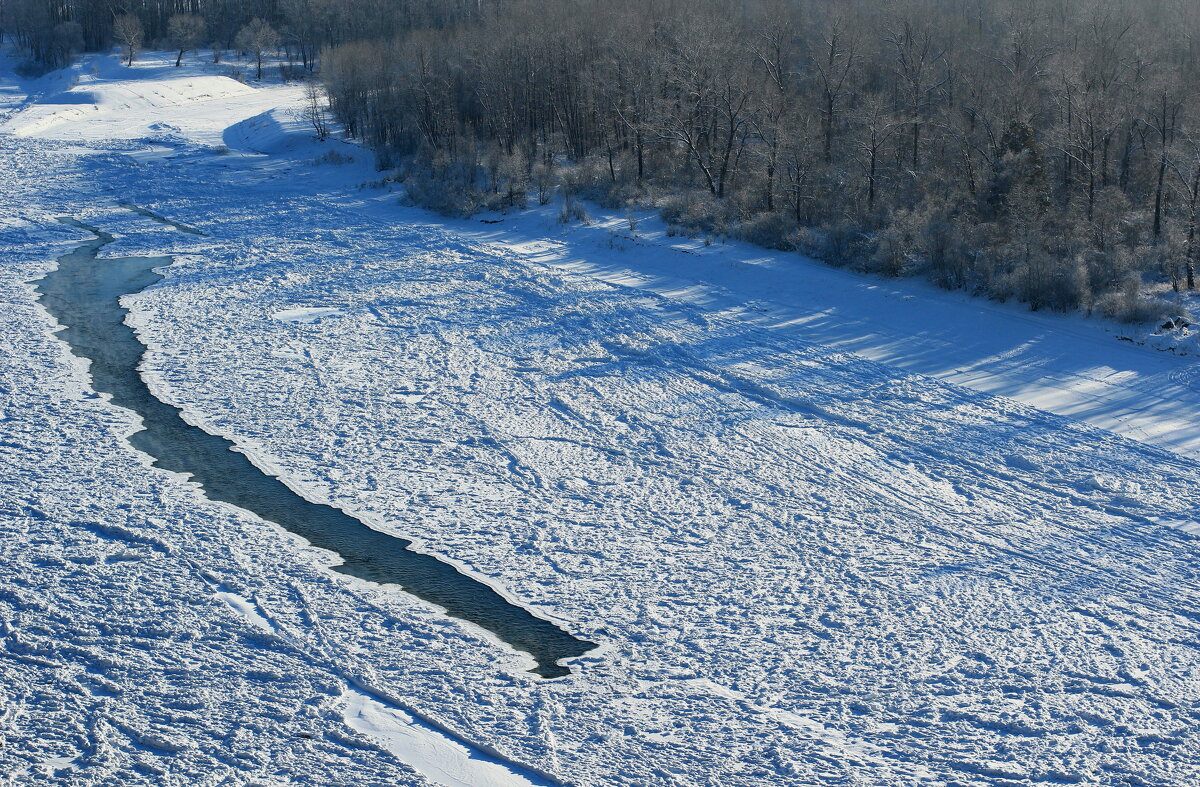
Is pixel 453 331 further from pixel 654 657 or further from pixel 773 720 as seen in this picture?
pixel 773 720

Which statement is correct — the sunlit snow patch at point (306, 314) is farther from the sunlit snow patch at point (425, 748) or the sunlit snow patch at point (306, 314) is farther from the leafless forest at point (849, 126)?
the sunlit snow patch at point (425, 748)

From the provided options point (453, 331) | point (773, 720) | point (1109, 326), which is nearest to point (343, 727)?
point (773, 720)

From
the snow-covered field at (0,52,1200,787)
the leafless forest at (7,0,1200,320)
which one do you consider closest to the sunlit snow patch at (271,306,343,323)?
the snow-covered field at (0,52,1200,787)

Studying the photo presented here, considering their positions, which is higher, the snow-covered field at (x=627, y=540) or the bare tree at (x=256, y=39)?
the bare tree at (x=256, y=39)

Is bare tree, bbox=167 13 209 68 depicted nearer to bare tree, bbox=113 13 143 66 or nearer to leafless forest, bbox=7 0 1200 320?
bare tree, bbox=113 13 143 66

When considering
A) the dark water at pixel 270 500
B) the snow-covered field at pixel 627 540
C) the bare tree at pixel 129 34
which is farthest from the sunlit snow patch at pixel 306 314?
the bare tree at pixel 129 34

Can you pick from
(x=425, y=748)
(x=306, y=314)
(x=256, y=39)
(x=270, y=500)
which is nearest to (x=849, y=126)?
(x=306, y=314)
